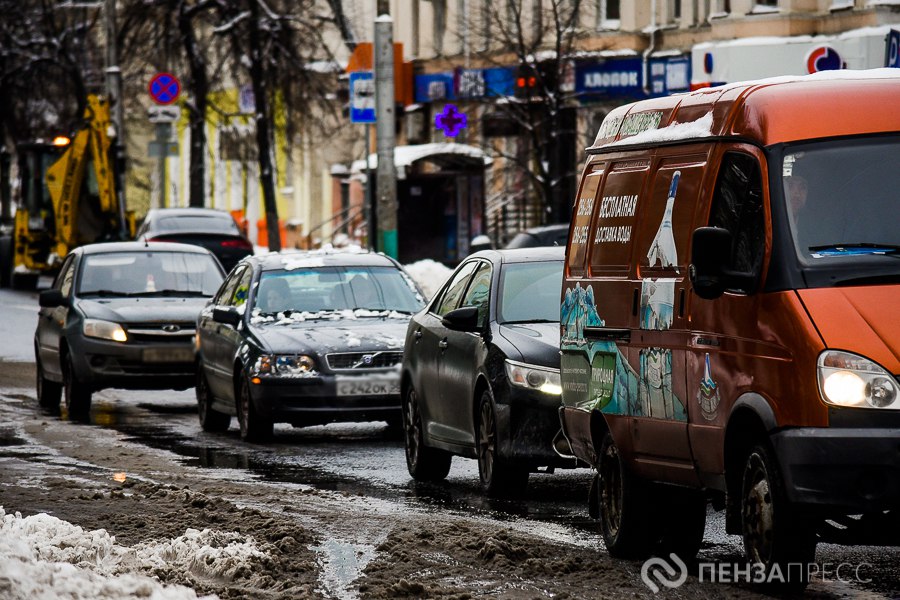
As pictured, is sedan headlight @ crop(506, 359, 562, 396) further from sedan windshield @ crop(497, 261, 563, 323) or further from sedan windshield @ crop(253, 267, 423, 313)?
sedan windshield @ crop(253, 267, 423, 313)

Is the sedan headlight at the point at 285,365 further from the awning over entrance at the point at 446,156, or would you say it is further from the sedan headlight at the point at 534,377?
the awning over entrance at the point at 446,156

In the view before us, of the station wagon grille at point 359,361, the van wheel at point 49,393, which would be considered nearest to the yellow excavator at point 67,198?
the van wheel at point 49,393

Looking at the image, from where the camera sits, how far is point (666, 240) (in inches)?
346

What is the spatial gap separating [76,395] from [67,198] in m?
23.3

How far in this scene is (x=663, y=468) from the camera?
28.8 feet

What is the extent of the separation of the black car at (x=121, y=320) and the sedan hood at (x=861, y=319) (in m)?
12.0

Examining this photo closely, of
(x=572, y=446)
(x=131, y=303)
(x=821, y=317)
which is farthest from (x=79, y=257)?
(x=821, y=317)

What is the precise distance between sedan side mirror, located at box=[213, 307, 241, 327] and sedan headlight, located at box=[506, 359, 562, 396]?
5.30 metres

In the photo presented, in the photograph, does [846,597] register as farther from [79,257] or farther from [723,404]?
[79,257]

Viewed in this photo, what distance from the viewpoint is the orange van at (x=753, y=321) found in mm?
7375

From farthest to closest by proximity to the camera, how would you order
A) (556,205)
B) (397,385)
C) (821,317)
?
(556,205) < (397,385) < (821,317)

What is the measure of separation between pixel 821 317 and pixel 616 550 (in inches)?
82.7

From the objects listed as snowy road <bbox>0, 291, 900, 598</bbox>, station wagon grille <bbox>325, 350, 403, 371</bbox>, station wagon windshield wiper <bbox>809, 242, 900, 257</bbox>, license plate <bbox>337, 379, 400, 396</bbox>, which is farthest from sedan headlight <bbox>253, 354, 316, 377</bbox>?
station wagon windshield wiper <bbox>809, 242, 900, 257</bbox>

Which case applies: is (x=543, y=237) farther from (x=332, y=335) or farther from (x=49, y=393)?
(x=332, y=335)
